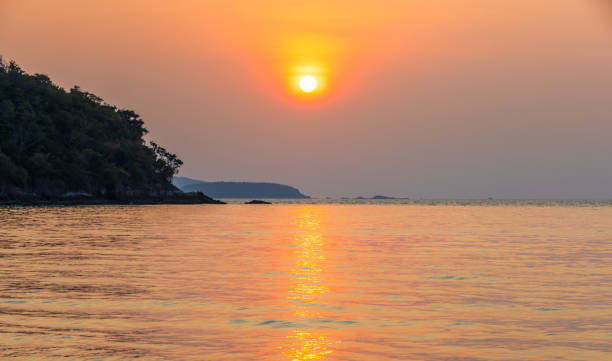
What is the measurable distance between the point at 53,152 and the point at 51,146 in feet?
5.71

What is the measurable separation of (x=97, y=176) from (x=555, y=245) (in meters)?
161

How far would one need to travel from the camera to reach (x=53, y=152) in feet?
582

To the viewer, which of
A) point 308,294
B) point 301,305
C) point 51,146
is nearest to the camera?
point 301,305

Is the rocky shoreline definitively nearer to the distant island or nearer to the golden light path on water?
the distant island

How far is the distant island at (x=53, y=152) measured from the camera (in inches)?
6324

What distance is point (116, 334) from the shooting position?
552 inches

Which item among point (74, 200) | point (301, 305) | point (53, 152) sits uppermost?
point (53, 152)

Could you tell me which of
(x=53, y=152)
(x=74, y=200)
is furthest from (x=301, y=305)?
(x=53, y=152)

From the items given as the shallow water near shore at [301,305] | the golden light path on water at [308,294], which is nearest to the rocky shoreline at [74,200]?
the golden light path on water at [308,294]

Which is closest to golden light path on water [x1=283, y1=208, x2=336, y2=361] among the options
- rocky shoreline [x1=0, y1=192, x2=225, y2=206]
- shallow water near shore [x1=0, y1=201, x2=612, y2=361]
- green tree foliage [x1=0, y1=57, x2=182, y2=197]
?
shallow water near shore [x1=0, y1=201, x2=612, y2=361]

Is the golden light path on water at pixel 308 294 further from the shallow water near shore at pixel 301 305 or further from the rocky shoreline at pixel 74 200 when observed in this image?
the rocky shoreline at pixel 74 200

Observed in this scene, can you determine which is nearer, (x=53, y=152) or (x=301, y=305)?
(x=301, y=305)

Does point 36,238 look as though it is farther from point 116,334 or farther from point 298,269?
point 116,334

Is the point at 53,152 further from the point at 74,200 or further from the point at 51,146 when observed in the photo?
the point at 74,200
